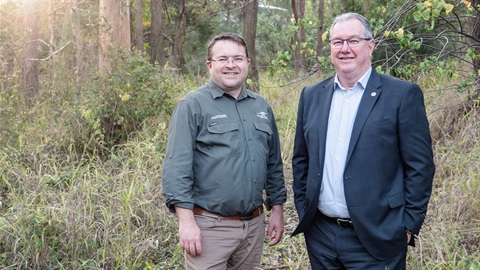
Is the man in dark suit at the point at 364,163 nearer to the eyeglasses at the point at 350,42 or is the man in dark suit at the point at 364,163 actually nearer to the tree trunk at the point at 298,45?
the eyeglasses at the point at 350,42

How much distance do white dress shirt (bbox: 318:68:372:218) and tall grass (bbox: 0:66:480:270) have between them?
191 centimetres

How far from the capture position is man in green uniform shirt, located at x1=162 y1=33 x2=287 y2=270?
132 inches

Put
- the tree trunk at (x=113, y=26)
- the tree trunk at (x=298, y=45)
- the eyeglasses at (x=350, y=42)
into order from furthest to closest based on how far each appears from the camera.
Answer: the tree trunk at (x=113, y=26) < the tree trunk at (x=298, y=45) < the eyeglasses at (x=350, y=42)

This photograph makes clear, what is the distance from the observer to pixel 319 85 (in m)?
3.48

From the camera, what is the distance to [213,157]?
11.2 ft

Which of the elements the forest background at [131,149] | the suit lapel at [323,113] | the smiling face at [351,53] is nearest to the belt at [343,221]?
the suit lapel at [323,113]

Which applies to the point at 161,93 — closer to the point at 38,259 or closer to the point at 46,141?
the point at 46,141

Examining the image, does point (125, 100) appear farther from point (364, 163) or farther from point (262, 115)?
point (364, 163)

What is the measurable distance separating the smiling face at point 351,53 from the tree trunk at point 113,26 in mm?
6937

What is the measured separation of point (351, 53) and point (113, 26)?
24.6 feet

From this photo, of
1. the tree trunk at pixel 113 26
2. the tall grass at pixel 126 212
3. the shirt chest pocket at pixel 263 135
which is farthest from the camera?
the tree trunk at pixel 113 26

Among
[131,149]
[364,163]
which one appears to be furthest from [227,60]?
[131,149]

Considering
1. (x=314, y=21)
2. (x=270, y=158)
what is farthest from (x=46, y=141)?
(x=270, y=158)

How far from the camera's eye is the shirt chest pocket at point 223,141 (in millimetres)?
3416
